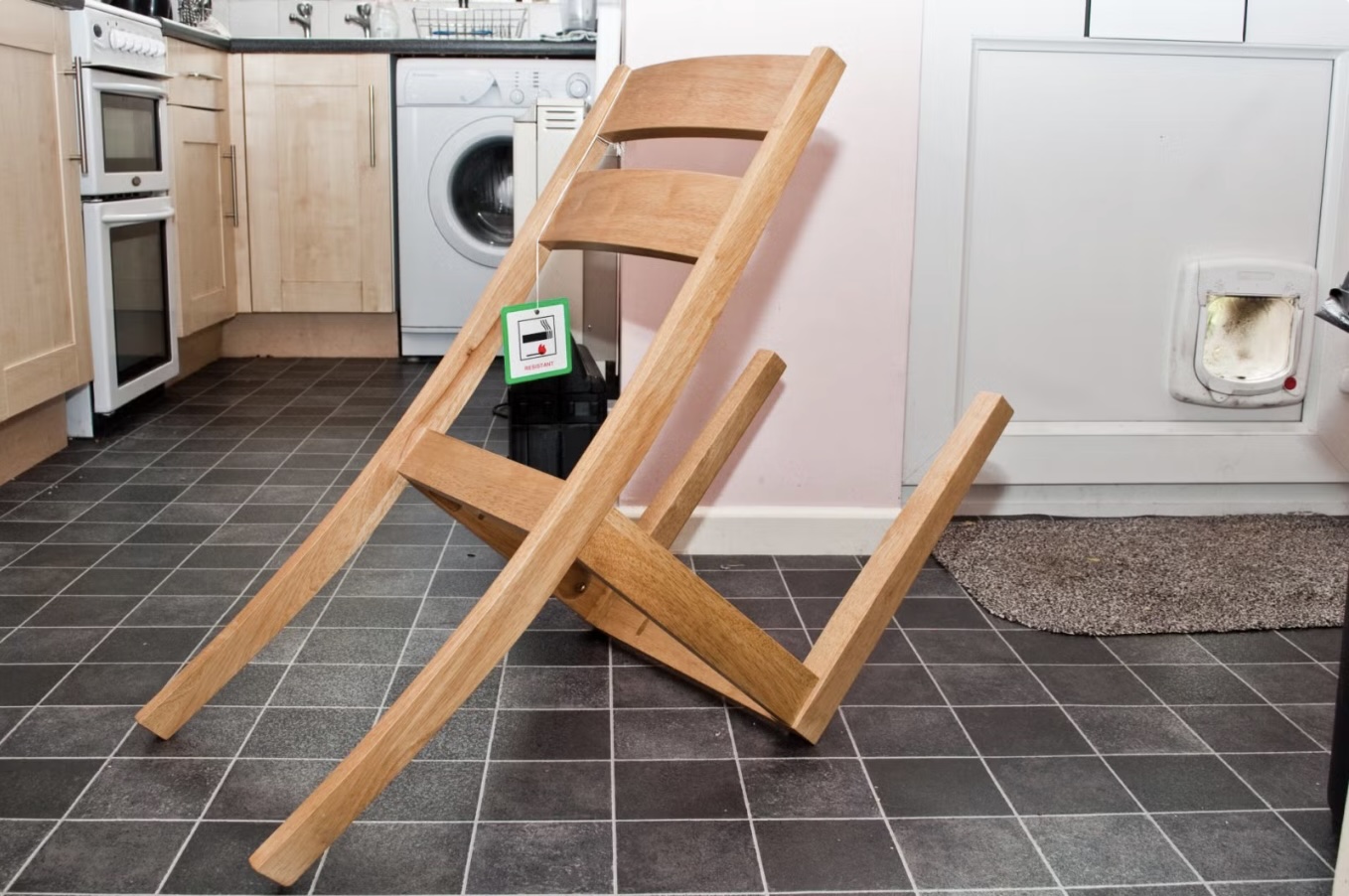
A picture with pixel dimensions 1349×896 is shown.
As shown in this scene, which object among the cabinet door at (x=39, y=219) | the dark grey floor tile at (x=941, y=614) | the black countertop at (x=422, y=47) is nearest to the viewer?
the dark grey floor tile at (x=941, y=614)

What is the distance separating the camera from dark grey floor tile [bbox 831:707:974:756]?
1.72 m

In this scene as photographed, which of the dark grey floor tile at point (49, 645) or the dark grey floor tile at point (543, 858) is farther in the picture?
the dark grey floor tile at point (49, 645)

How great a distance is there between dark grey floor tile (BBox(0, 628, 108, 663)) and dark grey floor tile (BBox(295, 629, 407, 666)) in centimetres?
31

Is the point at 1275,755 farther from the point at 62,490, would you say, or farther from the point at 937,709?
the point at 62,490

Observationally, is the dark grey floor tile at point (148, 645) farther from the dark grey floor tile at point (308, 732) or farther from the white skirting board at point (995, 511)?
the white skirting board at point (995, 511)

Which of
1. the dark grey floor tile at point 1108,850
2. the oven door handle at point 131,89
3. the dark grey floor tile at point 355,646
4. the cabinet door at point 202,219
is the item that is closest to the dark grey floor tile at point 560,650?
the dark grey floor tile at point 355,646

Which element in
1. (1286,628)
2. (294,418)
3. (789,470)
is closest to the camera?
(1286,628)

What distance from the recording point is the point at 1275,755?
172cm

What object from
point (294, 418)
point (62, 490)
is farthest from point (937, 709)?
point (294, 418)

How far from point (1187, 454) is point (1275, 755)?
1.14 meters

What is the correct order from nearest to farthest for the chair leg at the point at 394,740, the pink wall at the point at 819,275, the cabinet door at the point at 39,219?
the chair leg at the point at 394,740, the pink wall at the point at 819,275, the cabinet door at the point at 39,219

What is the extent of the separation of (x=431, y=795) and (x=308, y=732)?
9.5 inches

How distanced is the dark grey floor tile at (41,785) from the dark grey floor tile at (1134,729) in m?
1.22

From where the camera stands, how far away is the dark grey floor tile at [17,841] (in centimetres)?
140
